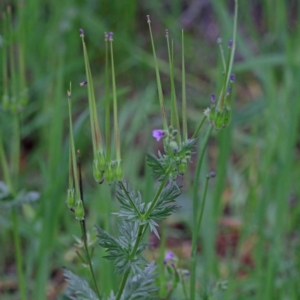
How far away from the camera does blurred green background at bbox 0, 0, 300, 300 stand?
5.18ft

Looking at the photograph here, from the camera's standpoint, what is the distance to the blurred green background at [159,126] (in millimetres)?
1580

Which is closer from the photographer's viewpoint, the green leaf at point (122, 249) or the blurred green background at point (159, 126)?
the green leaf at point (122, 249)

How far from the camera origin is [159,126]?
2.59 m

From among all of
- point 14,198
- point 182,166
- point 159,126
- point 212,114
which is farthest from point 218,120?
point 159,126

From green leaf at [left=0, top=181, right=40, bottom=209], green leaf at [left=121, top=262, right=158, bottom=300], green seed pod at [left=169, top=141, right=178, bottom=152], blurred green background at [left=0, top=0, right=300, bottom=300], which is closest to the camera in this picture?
green seed pod at [left=169, top=141, right=178, bottom=152]

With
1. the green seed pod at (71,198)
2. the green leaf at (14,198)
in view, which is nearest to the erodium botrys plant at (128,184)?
the green seed pod at (71,198)

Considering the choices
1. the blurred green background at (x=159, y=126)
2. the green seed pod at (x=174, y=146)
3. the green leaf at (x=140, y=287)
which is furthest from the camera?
the blurred green background at (x=159, y=126)

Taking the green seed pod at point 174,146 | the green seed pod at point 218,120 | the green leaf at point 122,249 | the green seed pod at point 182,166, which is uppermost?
the green seed pod at point 218,120

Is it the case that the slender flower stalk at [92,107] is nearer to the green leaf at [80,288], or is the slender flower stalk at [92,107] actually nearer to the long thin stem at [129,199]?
the long thin stem at [129,199]

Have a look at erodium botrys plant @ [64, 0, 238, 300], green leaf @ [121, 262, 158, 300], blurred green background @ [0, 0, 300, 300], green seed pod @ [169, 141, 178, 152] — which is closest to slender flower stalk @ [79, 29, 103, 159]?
erodium botrys plant @ [64, 0, 238, 300]

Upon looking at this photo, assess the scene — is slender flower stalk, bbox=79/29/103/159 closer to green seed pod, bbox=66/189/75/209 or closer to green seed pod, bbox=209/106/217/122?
green seed pod, bbox=66/189/75/209

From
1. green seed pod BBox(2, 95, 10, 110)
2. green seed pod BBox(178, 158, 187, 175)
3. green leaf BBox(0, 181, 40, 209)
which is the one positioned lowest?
green leaf BBox(0, 181, 40, 209)

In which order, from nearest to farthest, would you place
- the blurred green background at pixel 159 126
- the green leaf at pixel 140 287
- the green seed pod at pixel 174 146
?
the green seed pod at pixel 174 146
the green leaf at pixel 140 287
the blurred green background at pixel 159 126

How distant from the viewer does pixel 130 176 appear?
2230mm
